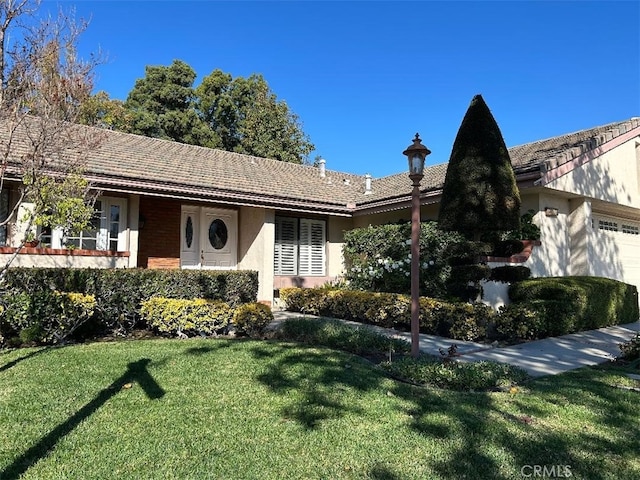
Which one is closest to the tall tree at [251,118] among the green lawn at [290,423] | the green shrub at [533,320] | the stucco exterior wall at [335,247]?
the stucco exterior wall at [335,247]

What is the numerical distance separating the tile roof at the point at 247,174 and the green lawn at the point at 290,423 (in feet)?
19.2

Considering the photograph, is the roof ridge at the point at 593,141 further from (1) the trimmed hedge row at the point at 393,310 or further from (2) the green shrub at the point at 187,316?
(2) the green shrub at the point at 187,316

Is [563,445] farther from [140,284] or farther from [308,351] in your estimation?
[140,284]

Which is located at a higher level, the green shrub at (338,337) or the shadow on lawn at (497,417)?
the green shrub at (338,337)

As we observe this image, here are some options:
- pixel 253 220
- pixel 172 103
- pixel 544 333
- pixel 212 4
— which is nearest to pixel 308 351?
pixel 544 333

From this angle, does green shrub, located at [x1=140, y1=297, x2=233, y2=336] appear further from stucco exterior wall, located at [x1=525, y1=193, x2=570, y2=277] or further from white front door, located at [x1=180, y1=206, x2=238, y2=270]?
stucco exterior wall, located at [x1=525, y1=193, x2=570, y2=277]

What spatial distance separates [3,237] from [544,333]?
37.3 feet

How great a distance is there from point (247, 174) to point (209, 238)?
8.96 ft

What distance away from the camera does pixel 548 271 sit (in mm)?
11188

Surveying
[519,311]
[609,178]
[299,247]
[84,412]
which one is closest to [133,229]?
[299,247]

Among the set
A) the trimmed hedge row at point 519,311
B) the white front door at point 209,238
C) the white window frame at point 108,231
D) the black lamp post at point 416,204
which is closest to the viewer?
the black lamp post at point 416,204

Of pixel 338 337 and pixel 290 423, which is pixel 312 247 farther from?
pixel 290 423

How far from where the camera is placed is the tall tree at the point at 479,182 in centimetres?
998

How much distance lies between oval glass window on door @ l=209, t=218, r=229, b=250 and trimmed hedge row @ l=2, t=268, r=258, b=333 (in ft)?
11.2
